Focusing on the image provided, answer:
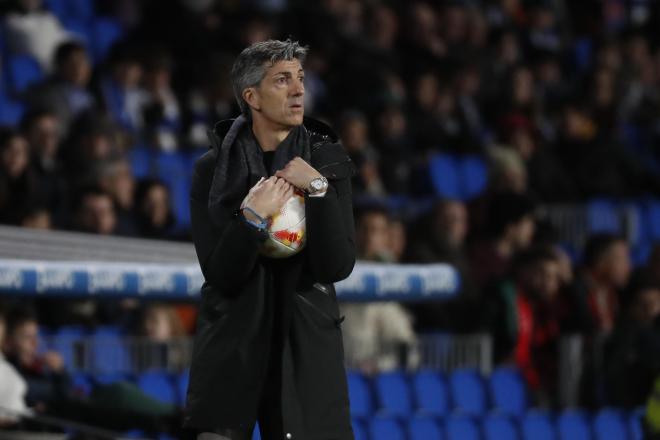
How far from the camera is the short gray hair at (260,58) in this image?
445 centimetres

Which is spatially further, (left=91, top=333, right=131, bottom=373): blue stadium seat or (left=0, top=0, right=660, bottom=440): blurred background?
(left=91, top=333, right=131, bottom=373): blue stadium seat

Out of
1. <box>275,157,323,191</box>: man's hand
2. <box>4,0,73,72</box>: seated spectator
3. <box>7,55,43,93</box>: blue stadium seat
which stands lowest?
<box>275,157,323,191</box>: man's hand

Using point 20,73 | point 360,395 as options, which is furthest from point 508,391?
point 20,73

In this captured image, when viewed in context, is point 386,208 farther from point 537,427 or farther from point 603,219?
point 603,219

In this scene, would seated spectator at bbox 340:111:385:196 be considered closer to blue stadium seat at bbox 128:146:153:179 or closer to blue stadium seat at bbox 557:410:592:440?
blue stadium seat at bbox 128:146:153:179

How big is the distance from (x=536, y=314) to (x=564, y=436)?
0.86 metres

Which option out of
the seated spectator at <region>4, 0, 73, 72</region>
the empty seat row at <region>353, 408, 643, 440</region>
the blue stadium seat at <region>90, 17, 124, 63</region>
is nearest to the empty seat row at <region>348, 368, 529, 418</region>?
the empty seat row at <region>353, 408, 643, 440</region>

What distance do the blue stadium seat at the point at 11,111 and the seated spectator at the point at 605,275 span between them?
12.5 feet

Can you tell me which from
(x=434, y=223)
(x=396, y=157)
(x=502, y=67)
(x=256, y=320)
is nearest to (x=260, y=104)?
(x=256, y=320)

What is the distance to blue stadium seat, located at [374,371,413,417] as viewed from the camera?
9328 mm

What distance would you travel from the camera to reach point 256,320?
440cm

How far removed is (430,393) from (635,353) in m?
1.20

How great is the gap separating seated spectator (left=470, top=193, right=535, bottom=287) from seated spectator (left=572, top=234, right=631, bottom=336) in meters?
0.45

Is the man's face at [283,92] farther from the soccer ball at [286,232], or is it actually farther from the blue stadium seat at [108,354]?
the blue stadium seat at [108,354]
